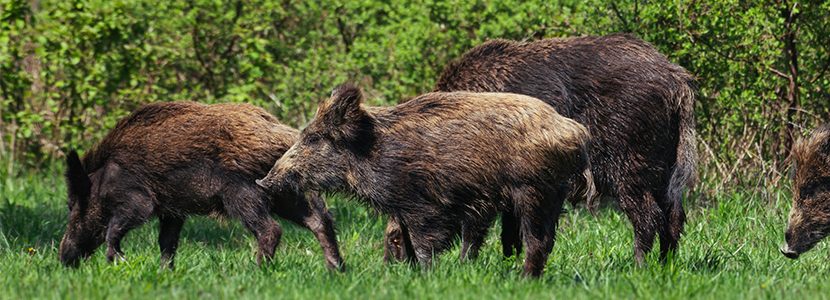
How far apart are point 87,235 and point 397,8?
4791 mm

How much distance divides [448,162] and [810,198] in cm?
241

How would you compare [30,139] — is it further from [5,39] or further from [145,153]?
[145,153]

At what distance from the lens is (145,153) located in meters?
7.89

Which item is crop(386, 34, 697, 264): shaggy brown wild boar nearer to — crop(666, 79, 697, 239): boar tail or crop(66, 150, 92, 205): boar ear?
crop(666, 79, 697, 239): boar tail

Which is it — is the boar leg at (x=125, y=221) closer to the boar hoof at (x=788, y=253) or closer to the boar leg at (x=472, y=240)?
the boar leg at (x=472, y=240)

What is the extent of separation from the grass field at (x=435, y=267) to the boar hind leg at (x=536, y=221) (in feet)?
0.33

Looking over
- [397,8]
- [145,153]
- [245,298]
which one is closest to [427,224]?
[245,298]

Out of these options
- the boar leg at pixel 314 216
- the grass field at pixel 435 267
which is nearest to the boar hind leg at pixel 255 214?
the grass field at pixel 435 267

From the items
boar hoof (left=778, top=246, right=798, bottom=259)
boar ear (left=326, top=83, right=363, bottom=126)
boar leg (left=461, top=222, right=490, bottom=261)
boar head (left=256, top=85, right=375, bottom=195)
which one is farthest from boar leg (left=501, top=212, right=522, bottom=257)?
boar hoof (left=778, top=246, right=798, bottom=259)

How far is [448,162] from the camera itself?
6918 mm

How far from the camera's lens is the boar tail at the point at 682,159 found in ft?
26.2

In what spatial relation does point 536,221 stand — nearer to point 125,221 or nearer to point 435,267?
point 435,267

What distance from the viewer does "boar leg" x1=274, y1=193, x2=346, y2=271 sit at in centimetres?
778

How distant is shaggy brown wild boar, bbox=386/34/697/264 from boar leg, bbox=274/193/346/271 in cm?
48
